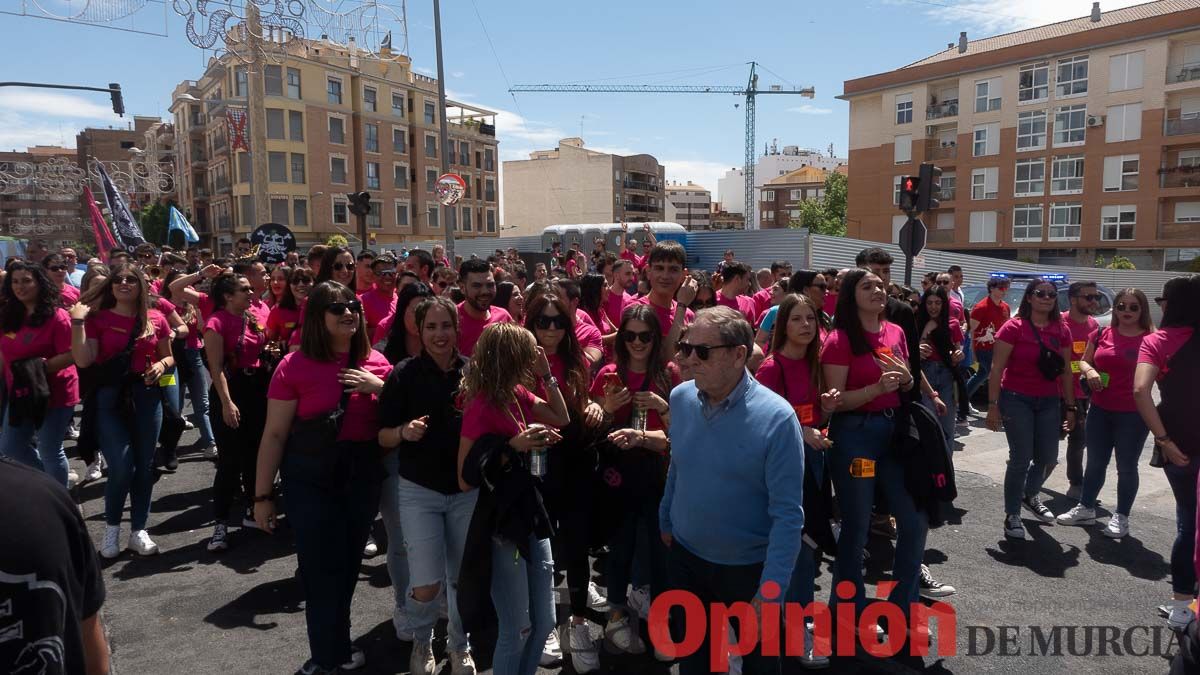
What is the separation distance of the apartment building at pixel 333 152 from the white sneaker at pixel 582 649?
4085cm

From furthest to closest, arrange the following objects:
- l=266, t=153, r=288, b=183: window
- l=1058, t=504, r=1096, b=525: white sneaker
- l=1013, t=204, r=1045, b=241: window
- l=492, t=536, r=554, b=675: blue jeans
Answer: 1. l=266, t=153, r=288, b=183: window
2. l=1013, t=204, r=1045, b=241: window
3. l=1058, t=504, r=1096, b=525: white sneaker
4. l=492, t=536, r=554, b=675: blue jeans

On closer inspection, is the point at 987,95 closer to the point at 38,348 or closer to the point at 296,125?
the point at 296,125

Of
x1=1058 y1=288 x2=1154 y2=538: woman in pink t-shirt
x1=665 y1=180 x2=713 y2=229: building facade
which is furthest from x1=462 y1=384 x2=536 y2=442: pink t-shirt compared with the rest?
x1=665 y1=180 x2=713 y2=229: building facade

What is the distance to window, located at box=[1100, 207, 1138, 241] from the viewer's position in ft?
129

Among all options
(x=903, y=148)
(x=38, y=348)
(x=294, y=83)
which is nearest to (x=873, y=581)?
(x=38, y=348)

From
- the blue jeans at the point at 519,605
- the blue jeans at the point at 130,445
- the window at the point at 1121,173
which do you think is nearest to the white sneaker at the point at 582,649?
the blue jeans at the point at 519,605

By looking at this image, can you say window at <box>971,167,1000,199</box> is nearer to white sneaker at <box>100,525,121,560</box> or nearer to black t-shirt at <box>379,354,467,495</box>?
black t-shirt at <box>379,354,467,495</box>

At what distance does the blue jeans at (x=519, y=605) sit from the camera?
3.08 metres

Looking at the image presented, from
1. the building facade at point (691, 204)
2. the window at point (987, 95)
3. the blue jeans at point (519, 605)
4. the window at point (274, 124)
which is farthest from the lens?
the building facade at point (691, 204)

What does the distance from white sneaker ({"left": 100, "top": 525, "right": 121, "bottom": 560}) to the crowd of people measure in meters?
0.01

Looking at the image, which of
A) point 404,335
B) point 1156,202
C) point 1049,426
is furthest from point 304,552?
point 1156,202

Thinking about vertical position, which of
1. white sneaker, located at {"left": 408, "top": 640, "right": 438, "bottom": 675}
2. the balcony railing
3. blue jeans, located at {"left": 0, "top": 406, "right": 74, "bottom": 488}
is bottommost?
white sneaker, located at {"left": 408, "top": 640, "right": 438, "bottom": 675}

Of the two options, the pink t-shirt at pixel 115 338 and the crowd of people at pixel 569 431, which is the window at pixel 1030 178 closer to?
the crowd of people at pixel 569 431

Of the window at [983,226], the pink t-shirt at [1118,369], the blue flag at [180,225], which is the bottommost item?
the pink t-shirt at [1118,369]
